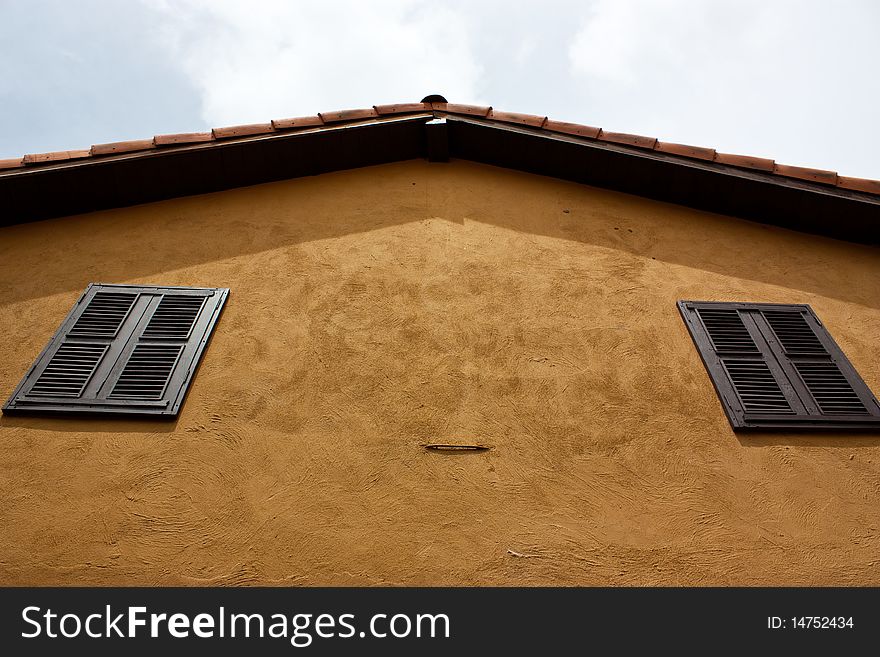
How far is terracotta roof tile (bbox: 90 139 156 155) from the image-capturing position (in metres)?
5.86

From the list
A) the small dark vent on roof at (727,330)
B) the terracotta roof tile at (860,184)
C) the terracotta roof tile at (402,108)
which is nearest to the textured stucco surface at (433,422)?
the small dark vent on roof at (727,330)

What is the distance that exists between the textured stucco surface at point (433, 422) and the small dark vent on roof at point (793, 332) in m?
0.22

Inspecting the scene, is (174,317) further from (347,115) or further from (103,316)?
(347,115)

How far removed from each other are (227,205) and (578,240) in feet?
10.5

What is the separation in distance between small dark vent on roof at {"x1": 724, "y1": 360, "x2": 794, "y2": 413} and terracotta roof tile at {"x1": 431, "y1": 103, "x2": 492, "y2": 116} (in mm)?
3602

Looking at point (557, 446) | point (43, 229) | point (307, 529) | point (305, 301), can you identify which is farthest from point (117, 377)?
point (557, 446)

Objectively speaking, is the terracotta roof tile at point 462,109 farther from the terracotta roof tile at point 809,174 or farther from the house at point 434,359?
the terracotta roof tile at point 809,174

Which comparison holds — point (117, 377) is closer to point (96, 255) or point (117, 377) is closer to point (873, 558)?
point (96, 255)

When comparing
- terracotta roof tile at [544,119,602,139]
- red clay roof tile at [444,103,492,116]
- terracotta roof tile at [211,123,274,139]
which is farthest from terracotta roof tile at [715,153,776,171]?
terracotta roof tile at [211,123,274,139]

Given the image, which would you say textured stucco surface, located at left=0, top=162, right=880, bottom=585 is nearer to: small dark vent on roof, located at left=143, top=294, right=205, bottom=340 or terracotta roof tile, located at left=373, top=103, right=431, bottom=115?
small dark vent on roof, located at left=143, top=294, right=205, bottom=340

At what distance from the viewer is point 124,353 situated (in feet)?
14.8

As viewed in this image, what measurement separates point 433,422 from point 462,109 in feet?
13.3

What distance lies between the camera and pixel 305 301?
5.00m

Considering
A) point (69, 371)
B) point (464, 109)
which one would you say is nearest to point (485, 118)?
point (464, 109)
